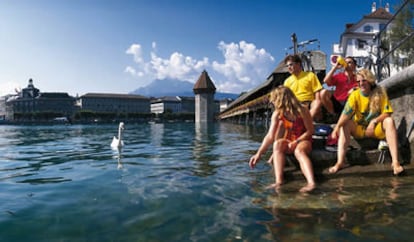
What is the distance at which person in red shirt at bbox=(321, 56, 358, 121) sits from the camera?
5695 millimetres

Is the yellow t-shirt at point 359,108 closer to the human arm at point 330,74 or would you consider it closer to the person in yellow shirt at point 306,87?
the person in yellow shirt at point 306,87

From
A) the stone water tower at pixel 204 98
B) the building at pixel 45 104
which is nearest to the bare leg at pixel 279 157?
the stone water tower at pixel 204 98

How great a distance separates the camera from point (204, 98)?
62.1 m

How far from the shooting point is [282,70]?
896 inches

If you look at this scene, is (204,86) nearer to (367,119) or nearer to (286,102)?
(367,119)

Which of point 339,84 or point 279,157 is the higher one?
point 339,84

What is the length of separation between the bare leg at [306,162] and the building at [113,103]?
135345 mm

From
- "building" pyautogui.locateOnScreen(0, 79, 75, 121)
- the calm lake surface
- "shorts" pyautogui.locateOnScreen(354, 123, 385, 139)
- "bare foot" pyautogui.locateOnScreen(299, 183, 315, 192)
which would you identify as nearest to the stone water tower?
the calm lake surface

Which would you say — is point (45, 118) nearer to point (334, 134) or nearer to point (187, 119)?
point (187, 119)

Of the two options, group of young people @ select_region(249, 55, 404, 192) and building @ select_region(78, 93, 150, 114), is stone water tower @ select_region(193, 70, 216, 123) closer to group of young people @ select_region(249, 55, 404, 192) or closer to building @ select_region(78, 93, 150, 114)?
group of young people @ select_region(249, 55, 404, 192)

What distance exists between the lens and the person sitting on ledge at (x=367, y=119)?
434 cm

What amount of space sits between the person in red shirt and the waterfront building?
180 ft

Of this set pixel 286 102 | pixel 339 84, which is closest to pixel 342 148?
pixel 286 102

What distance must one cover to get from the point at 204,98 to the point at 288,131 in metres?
57.7
